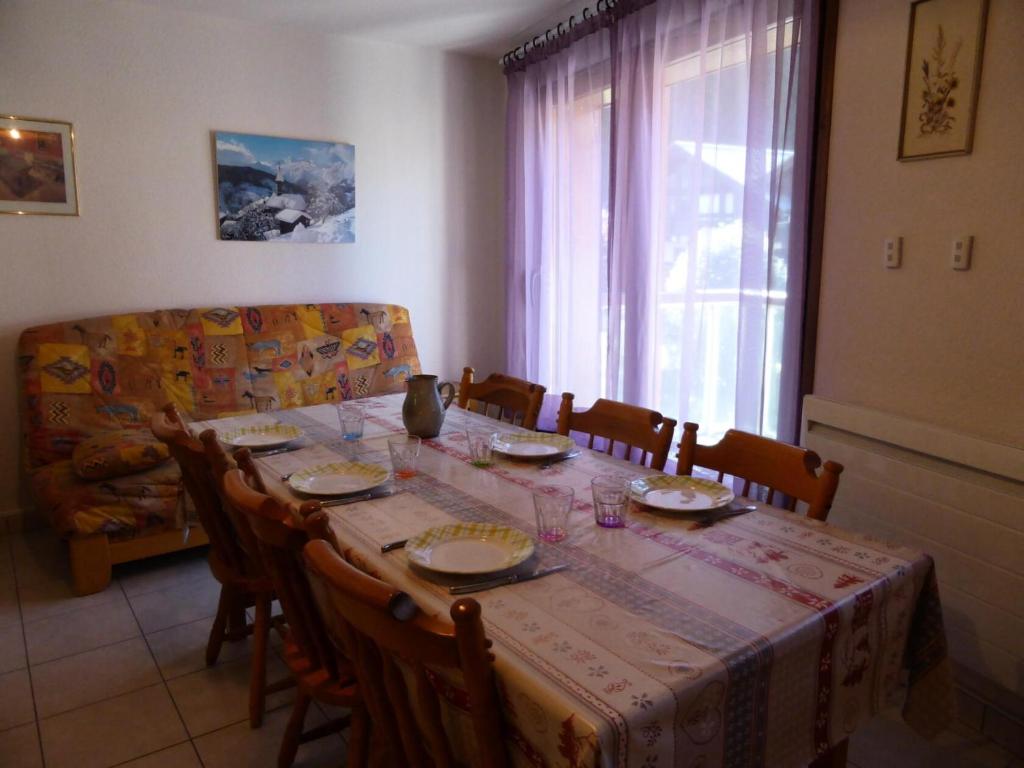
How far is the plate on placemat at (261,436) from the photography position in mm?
1951

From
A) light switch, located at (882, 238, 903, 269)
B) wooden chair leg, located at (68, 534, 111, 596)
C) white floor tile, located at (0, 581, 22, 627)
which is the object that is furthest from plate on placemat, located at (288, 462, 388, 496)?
light switch, located at (882, 238, 903, 269)

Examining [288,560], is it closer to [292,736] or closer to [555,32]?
[292,736]

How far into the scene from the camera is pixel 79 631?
90.9 inches

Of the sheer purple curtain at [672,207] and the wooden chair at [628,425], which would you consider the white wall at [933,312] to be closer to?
the sheer purple curtain at [672,207]

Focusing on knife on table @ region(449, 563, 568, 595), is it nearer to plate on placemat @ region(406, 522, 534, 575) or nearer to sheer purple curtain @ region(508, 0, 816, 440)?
plate on placemat @ region(406, 522, 534, 575)

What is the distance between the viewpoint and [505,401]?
240cm

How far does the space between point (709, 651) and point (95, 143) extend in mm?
3354

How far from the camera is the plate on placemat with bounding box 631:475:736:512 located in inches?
56.0

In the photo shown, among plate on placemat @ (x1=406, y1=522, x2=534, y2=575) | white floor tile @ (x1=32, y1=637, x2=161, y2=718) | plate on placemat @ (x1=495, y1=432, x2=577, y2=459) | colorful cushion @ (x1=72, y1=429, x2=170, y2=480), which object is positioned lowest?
white floor tile @ (x1=32, y1=637, x2=161, y2=718)

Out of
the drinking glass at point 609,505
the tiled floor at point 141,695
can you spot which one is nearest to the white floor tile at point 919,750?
the tiled floor at point 141,695

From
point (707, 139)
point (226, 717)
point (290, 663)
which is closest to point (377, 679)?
point (290, 663)

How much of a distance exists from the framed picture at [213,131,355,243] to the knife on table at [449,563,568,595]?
2.86m

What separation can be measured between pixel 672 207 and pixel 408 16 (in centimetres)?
162

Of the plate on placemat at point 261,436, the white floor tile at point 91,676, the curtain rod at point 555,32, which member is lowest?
the white floor tile at point 91,676
